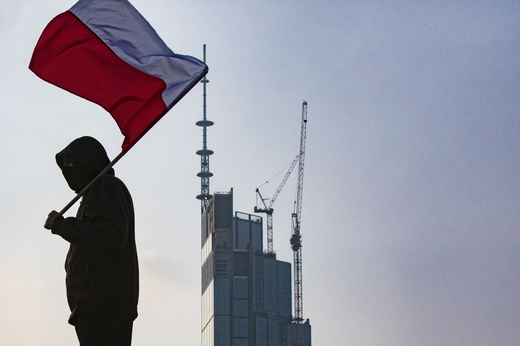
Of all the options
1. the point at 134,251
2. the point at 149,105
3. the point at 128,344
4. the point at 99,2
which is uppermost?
the point at 99,2

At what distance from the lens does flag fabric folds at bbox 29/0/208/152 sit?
438 inches

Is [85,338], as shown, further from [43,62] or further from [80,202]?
[43,62]

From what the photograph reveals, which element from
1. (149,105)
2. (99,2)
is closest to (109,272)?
(149,105)

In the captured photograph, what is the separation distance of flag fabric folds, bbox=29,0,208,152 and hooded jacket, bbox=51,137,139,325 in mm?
1200

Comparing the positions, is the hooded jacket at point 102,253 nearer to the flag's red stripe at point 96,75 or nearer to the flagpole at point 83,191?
the flagpole at point 83,191

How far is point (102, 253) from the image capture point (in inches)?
379

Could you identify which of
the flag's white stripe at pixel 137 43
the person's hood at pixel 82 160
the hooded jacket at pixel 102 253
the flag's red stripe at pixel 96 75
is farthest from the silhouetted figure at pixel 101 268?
the flag's white stripe at pixel 137 43

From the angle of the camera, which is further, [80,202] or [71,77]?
[71,77]

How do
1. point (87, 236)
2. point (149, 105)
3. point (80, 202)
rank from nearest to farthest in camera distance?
point (87, 236) < point (80, 202) < point (149, 105)

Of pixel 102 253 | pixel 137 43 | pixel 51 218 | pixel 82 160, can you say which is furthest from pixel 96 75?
pixel 102 253

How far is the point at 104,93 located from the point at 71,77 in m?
0.37

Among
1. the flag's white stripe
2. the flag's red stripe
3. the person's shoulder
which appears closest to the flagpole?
the person's shoulder

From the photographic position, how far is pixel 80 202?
10148 mm

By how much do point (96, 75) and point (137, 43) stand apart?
1.55 feet
